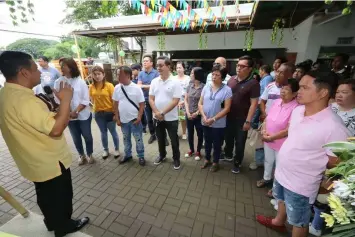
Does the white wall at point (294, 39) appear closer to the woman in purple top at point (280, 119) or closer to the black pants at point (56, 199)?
the woman in purple top at point (280, 119)

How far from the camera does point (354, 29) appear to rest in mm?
5980

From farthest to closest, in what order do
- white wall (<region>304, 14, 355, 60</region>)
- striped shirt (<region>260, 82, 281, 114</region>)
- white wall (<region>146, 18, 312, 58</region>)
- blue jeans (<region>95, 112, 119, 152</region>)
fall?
white wall (<region>146, 18, 312, 58</region>) < white wall (<region>304, 14, 355, 60</region>) < blue jeans (<region>95, 112, 119, 152</region>) < striped shirt (<region>260, 82, 281, 114</region>)

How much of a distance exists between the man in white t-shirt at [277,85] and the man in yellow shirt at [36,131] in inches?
110

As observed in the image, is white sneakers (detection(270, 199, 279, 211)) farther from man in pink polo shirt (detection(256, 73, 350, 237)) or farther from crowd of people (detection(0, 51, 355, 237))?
man in pink polo shirt (detection(256, 73, 350, 237))

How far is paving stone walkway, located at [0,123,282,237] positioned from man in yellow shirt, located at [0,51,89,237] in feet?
2.39

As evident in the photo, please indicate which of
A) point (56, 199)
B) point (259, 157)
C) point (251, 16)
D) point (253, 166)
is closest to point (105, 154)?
point (56, 199)

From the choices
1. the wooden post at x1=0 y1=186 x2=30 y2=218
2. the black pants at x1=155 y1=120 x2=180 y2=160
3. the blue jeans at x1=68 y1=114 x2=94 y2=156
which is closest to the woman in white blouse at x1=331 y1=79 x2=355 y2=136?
the black pants at x1=155 y1=120 x2=180 y2=160

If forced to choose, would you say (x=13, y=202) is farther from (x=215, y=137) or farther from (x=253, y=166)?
(x=253, y=166)

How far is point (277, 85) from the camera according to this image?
115 inches

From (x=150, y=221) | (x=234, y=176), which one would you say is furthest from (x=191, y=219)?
(x=234, y=176)

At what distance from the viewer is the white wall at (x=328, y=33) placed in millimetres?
6004

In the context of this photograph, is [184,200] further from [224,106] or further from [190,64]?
[190,64]

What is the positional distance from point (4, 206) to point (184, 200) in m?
2.59

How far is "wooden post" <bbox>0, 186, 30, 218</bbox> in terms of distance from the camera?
224 centimetres
